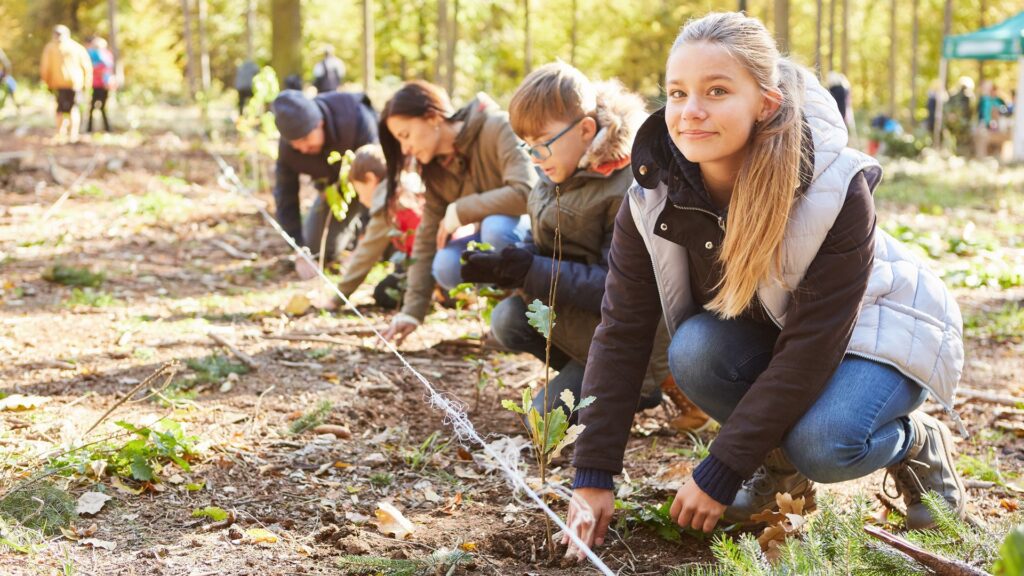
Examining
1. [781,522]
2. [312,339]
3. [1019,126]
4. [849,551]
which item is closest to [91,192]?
[312,339]

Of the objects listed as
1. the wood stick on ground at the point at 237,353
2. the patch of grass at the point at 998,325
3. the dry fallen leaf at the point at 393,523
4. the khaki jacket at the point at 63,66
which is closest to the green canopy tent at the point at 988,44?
the patch of grass at the point at 998,325

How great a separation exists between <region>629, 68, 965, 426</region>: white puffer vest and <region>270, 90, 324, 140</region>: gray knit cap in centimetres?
362

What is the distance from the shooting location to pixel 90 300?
491 centimetres

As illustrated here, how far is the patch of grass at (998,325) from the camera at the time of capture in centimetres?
453

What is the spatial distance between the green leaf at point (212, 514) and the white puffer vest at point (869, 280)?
126cm

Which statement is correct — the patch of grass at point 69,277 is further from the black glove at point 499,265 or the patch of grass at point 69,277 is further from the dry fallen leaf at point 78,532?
the dry fallen leaf at point 78,532

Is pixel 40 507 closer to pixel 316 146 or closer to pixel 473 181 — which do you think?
pixel 473 181

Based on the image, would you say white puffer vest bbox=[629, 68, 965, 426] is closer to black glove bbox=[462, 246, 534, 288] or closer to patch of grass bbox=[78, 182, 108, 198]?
black glove bbox=[462, 246, 534, 288]

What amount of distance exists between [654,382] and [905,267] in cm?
95

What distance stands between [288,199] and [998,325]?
4226 mm

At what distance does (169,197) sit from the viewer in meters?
8.36

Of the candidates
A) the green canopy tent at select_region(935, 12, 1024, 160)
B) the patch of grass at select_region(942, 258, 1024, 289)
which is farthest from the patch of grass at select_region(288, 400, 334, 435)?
the green canopy tent at select_region(935, 12, 1024, 160)

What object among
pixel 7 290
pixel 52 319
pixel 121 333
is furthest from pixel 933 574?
pixel 7 290

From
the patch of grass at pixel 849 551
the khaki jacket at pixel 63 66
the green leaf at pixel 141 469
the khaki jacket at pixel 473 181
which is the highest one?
the khaki jacket at pixel 63 66
